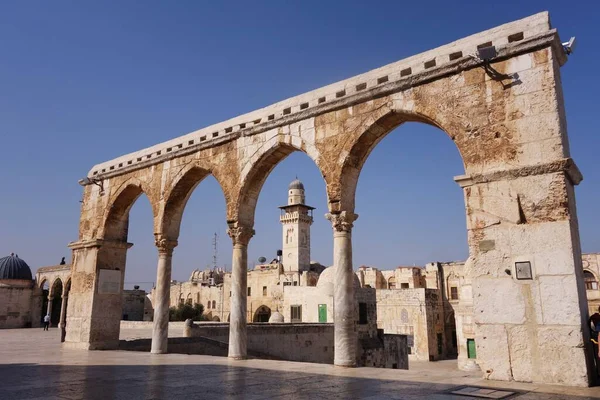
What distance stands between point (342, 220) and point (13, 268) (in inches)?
1410

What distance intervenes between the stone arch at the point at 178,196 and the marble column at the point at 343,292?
4.50 m

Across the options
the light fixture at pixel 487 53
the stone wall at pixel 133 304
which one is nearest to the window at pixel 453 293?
the stone wall at pixel 133 304

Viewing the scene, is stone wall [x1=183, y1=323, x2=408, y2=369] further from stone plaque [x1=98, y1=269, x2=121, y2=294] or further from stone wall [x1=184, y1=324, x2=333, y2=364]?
stone plaque [x1=98, y1=269, x2=121, y2=294]

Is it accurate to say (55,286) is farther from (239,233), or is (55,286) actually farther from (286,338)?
(239,233)

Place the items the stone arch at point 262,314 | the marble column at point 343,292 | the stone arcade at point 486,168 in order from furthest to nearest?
the stone arch at point 262,314 < the marble column at point 343,292 < the stone arcade at point 486,168

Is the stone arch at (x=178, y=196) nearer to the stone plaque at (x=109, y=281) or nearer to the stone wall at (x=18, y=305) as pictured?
the stone plaque at (x=109, y=281)

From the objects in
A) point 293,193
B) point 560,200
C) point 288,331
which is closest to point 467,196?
point 560,200

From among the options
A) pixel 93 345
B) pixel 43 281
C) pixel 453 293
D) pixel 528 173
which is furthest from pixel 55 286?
pixel 528 173

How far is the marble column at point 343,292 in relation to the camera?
28.6ft

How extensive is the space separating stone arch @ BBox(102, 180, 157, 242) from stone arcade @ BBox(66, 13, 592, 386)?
361 centimetres

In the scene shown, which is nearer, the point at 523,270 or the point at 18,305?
the point at 523,270

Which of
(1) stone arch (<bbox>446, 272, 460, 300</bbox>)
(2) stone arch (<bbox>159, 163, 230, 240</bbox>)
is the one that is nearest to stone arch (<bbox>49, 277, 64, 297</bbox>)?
(2) stone arch (<bbox>159, 163, 230, 240</bbox>)

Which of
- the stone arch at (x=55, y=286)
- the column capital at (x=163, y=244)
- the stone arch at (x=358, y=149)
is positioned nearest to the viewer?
the stone arch at (x=358, y=149)

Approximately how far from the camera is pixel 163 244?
12.9 metres
